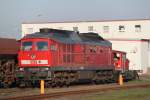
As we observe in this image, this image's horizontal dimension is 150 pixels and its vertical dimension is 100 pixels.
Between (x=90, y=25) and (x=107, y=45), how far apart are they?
33054mm

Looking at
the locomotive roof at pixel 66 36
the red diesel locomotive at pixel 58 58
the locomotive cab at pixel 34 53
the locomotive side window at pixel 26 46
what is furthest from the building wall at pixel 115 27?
the locomotive cab at pixel 34 53

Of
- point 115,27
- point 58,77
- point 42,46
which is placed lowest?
point 58,77

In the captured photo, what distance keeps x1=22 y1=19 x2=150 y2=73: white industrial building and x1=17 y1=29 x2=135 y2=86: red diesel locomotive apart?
862 inches

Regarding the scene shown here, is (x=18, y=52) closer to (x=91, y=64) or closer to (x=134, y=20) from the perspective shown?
(x=91, y=64)

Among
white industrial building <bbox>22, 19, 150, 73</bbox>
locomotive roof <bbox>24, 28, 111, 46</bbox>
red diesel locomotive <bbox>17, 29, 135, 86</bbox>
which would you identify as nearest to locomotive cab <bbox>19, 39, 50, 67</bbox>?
red diesel locomotive <bbox>17, 29, 135, 86</bbox>

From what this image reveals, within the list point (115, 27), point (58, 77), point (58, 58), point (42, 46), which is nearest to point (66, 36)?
point (58, 58)

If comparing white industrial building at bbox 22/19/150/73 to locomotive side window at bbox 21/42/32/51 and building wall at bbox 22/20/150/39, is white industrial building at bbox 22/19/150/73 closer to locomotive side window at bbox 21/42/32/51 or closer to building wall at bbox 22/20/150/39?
building wall at bbox 22/20/150/39

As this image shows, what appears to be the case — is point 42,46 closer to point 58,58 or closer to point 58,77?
point 58,58

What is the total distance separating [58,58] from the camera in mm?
28656

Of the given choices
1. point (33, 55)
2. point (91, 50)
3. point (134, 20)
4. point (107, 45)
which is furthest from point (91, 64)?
point (134, 20)

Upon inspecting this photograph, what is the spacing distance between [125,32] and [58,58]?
38341mm

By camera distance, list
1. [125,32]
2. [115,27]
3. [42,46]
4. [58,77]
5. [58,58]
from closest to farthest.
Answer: [42,46] → [58,77] → [58,58] → [125,32] → [115,27]

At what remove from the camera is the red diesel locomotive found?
27.9 metres

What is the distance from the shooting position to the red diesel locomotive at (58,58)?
27.9m
